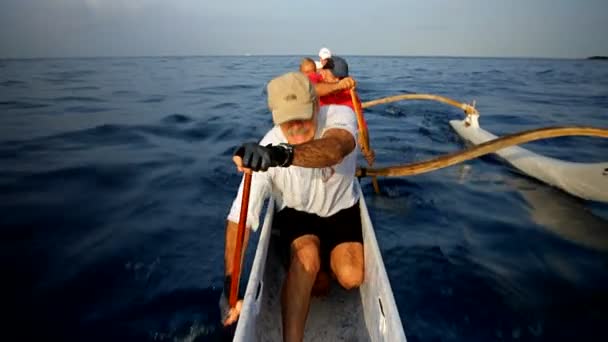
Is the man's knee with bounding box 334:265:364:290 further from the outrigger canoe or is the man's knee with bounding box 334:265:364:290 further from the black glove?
the black glove

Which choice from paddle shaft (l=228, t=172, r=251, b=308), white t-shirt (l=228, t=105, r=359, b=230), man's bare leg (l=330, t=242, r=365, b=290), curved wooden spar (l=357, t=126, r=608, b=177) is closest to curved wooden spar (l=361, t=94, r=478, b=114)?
curved wooden spar (l=357, t=126, r=608, b=177)

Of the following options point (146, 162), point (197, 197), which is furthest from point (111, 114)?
point (197, 197)

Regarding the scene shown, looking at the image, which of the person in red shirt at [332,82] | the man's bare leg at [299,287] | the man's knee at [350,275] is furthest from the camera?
the person in red shirt at [332,82]

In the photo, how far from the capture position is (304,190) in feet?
10.4

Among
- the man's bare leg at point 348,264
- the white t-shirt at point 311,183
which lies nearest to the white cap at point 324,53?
the white t-shirt at point 311,183

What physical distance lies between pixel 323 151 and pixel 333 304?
1668mm

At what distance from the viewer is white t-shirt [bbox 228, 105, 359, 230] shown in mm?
2986

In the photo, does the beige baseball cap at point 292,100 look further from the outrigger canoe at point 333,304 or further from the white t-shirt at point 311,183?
the outrigger canoe at point 333,304

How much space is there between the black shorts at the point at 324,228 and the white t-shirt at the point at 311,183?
58 mm

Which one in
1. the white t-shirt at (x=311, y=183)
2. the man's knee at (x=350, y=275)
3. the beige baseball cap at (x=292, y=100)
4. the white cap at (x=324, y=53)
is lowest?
the man's knee at (x=350, y=275)

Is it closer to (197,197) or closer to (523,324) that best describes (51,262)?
(197,197)

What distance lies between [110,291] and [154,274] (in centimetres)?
53

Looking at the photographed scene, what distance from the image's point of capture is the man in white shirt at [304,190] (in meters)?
2.53

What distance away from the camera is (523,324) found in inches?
146
